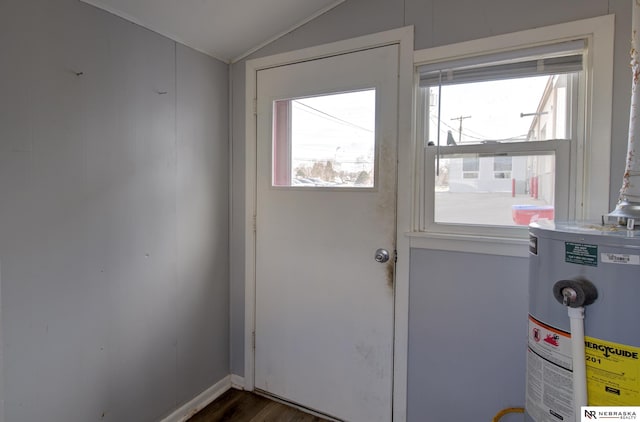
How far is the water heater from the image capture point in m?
0.83

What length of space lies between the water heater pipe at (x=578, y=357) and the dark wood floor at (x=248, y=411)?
1401mm

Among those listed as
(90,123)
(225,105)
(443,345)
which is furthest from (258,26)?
(443,345)

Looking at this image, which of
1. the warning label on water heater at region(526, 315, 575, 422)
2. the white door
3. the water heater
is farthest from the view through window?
the warning label on water heater at region(526, 315, 575, 422)

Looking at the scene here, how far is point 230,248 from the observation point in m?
2.21

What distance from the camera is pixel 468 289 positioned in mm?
1556

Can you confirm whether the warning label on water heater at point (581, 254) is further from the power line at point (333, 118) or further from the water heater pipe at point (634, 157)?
the power line at point (333, 118)

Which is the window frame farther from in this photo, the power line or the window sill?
the power line

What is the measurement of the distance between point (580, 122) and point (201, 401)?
239 cm

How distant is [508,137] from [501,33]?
44cm

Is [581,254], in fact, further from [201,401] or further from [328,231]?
[201,401]

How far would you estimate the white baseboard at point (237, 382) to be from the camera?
220 centimetres

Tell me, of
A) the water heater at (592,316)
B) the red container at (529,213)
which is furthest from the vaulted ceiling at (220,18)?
the water heater at (592,316)

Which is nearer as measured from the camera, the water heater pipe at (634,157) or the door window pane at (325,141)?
the water heater pipe at (634,157)

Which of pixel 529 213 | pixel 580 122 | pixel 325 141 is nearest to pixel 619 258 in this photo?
pixel 529 213
